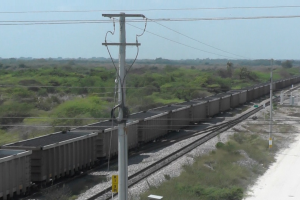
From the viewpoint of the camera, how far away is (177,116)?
130ft

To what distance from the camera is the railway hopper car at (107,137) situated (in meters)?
26.1

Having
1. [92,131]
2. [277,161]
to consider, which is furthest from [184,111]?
[92,131]

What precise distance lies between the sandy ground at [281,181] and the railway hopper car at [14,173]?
10150 millimetres

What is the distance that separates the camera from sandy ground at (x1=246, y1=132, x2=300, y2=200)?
887 inches

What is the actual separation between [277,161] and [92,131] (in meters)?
13.5

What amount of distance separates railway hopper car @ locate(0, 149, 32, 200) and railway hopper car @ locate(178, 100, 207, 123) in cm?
2478

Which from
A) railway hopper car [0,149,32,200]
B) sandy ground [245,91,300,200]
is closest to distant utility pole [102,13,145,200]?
railway hopper car [0,149,32,200]

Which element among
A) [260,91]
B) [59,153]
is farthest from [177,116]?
[260,91]

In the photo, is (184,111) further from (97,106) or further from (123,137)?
(123,137)

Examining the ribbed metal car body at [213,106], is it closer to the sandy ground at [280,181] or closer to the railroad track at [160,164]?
the railroad track at [160,164]

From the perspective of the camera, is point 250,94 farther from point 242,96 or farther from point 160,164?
point 160,164

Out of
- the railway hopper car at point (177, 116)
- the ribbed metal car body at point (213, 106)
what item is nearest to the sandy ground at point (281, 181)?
the railway hopper car at point (177, 116)

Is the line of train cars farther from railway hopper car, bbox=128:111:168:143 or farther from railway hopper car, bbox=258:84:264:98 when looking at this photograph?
railway hopper car, bbox=258:84:264:98

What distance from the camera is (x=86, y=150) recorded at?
24.7 metres
